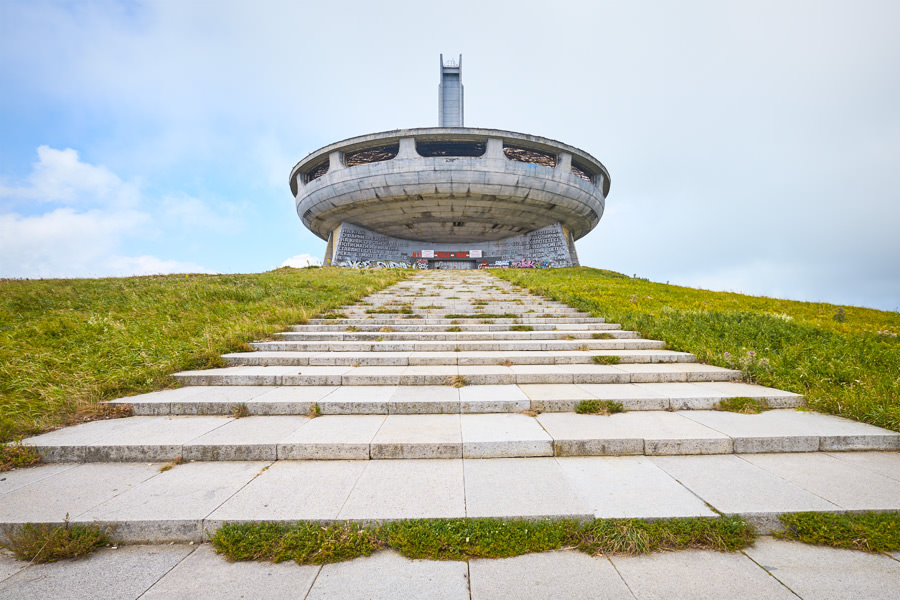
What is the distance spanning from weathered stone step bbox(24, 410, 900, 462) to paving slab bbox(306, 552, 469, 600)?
1.24 meters

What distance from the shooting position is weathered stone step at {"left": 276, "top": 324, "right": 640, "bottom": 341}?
7703 mm

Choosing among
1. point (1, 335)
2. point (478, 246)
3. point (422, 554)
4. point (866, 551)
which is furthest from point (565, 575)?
point (478, 246)

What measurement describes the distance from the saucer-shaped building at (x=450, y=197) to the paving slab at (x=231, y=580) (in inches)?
1051

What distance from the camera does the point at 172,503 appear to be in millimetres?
2775

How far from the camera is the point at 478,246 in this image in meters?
35.9

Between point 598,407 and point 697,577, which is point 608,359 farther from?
point 697,577

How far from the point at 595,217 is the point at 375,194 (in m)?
20.9

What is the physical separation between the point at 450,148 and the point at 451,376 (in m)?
27.0

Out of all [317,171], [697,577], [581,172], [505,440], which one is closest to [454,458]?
[505,440]

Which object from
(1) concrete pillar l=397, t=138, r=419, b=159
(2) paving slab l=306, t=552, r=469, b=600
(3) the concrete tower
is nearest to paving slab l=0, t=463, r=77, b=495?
(2) paving slab l=306, t=552, r=469, b=600

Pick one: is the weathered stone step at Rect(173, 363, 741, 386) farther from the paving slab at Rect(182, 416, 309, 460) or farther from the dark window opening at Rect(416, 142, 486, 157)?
the dark window opening at Rect(416, 142, 486, 157)

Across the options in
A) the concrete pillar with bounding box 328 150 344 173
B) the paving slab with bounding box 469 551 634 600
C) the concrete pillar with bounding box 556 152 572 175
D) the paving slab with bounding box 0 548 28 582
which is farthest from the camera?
the concrete pillar with bounding box 328 150 344 173

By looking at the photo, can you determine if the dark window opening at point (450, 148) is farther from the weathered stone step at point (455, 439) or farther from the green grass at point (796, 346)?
the weathered stone step at point (455, 439)

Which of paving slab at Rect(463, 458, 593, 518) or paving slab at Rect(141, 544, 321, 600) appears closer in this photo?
paving slab at Rect(141, 544, 321, 600)
